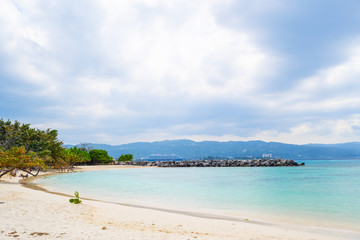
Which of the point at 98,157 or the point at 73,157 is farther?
the point at 98,157

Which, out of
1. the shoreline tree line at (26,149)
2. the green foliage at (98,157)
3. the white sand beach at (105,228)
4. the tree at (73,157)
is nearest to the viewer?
the white sand beach at (105,228)

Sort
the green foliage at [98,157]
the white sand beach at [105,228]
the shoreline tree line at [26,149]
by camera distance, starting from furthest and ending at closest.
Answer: the green foliage at [98,157]
the shoreline tree line at [26,149]
the white sand beach at [105,228]

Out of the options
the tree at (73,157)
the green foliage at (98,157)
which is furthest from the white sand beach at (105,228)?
the green foliage at (98,157)

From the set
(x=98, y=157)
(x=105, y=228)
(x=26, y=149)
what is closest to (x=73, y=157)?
(x=26, y=149)

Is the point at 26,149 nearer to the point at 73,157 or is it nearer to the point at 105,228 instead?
the point at 73,157

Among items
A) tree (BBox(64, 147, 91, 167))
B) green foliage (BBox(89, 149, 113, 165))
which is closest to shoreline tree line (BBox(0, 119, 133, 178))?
tree (BBox(64, 147, 91, 167))

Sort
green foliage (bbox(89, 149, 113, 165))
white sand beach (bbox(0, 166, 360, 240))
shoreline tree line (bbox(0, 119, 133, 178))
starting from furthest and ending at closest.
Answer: green foliage (bbox(89, 149, 113, 165)), shoreline tree line (bbox(0, 119, 133, 178)), white sand beach (bbox(0, 166, 360, 240))

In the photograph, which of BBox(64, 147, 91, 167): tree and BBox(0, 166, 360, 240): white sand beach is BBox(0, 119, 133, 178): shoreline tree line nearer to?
BBox(64, 147, 91, 167): tree

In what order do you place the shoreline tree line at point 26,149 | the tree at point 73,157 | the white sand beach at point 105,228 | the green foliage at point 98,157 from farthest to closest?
the green foliage at point 98,157, the tree at point 73,157, the shoreline tree line at point 26,149, the white sand beach at point 105,228

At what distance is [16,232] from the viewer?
322 inches

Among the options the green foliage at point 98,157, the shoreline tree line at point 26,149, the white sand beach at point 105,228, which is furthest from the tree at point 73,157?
the white sand beach at point 105,228

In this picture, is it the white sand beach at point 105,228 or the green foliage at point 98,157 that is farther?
the green foliage at point 98,157

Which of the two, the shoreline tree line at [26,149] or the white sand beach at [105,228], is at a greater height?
the shoreline tree line at [26,149]

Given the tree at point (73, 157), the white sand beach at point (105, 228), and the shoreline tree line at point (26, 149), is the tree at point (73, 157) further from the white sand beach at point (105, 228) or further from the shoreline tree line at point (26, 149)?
the white sand beach at point (105, 228)
